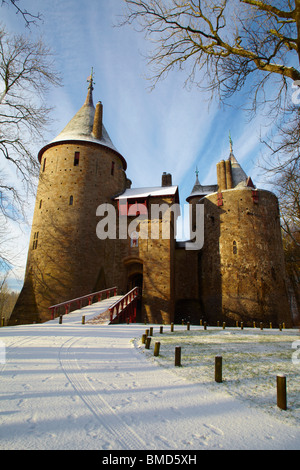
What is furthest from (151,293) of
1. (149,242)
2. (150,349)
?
(150,349)

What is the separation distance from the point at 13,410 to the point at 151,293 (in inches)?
610

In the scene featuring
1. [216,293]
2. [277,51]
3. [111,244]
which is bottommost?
[216,293]

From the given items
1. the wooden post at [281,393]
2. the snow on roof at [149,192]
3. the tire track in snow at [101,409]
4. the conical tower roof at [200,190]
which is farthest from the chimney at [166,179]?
the wooden post at [281,393]

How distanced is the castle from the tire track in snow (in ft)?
45.0

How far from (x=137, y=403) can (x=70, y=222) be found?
17634mm

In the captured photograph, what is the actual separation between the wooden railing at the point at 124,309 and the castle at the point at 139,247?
1084 millimetres

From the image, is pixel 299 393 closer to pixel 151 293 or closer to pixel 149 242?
pixel 151 293

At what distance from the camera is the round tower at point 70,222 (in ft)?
60.7

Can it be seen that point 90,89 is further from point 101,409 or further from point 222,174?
point 101,409

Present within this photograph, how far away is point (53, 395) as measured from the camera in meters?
3.54

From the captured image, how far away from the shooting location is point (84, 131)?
22.3m

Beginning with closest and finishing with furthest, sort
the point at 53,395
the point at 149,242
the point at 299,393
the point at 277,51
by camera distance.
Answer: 1. the point at 53,395
2. the point at 299,393
3. the point at 277,51
4. the point at 149,242

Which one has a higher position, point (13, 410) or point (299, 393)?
point (13, 410)

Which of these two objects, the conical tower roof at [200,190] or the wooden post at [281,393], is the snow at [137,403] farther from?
the conical tower roof at [200,190]
